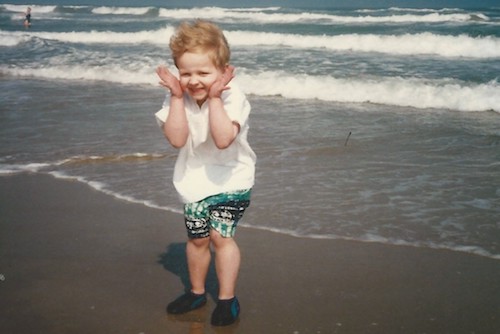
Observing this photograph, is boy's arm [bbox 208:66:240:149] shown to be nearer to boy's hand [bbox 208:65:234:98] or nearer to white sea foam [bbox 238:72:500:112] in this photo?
boy's hand [bbox 208:65:234:98]

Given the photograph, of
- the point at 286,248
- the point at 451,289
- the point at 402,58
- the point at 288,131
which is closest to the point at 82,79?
the point at 288,131

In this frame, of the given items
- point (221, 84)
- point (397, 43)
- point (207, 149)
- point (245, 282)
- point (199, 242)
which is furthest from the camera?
point (397, 43)

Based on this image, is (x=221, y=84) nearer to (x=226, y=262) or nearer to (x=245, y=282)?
(x=226, y=262)

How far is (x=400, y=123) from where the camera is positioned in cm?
798

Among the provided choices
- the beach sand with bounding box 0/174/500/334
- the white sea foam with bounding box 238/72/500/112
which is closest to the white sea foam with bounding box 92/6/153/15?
the white sea foam with bounding box 238/72/500/112

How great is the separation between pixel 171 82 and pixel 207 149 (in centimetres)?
38

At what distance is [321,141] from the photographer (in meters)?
6.68

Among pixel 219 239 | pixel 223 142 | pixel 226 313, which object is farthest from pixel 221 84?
pixel 226 313

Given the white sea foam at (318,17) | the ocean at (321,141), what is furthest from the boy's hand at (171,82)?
the white sea foam at (318,17)

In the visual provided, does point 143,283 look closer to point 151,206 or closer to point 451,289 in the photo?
point 151,206

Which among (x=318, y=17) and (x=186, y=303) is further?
(x=318, y=17)

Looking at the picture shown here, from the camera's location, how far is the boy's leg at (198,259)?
9.33ft

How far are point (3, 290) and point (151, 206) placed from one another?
5.33 ft

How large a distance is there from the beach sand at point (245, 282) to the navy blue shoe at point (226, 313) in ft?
0.13
